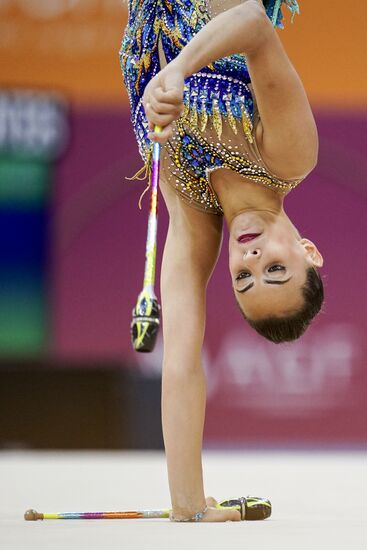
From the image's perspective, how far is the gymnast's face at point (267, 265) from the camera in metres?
2.28

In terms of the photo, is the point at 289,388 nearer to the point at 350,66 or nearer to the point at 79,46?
the point at 350,66

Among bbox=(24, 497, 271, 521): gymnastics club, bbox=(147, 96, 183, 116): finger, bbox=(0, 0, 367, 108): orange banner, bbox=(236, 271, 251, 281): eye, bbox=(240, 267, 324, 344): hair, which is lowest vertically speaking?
bbox=(24, 497, 271, 521): gymnastics club

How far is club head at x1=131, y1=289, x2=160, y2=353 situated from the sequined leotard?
0.53m

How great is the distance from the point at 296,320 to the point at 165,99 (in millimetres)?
605

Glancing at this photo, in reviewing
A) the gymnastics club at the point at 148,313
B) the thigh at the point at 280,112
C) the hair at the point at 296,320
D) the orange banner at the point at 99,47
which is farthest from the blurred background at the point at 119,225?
the gymnastics club at the point at 148,313

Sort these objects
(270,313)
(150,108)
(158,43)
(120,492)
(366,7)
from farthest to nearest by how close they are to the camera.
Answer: (366,7), (120,492), (158,43), (270,313), (150,108)

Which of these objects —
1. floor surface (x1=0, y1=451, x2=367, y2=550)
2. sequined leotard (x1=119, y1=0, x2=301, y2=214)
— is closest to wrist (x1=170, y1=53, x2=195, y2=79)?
sequined leotard (x1=119, y1=0, x2=301, y2=214)

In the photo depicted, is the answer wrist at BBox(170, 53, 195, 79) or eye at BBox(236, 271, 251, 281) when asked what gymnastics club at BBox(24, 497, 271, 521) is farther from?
wrist at BBox(170, 53, 195, 79)

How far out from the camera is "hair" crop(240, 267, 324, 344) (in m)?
2.32

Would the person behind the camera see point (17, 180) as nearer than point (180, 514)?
No

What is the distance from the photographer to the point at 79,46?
552 cm

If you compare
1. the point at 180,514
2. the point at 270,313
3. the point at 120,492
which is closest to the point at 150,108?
the point at 270,313

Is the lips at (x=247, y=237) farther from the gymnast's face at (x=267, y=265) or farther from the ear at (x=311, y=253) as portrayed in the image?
the ear at (x=311, y=253)

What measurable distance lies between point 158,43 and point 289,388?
3.33 m
